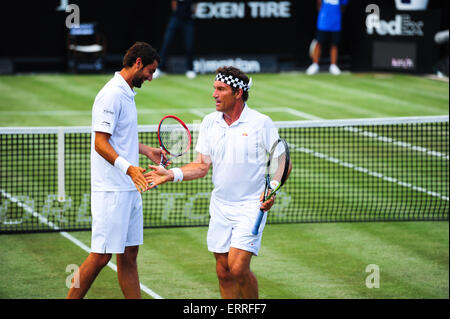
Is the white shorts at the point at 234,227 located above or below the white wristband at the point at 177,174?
below

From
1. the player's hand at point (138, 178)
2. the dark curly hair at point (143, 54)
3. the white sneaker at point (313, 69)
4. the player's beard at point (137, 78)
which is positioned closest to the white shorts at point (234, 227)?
the player's hand at point (138, 178)

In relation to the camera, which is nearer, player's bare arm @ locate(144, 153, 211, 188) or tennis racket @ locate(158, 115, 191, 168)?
player's bare arm @ locate(144, 153, 211, 188)

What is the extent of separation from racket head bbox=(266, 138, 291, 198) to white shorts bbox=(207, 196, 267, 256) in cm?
27

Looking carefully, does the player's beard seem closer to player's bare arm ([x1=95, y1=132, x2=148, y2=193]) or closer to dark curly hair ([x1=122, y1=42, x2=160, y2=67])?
dark curly hair ([x1=122, y1=42, x2=160, y2=67])

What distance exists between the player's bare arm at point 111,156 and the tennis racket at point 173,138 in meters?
0.66

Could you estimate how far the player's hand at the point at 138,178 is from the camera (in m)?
6.23

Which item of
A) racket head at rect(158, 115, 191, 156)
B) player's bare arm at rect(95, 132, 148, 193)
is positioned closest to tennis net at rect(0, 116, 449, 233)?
racket head at rect(158, 115, 191, 156)

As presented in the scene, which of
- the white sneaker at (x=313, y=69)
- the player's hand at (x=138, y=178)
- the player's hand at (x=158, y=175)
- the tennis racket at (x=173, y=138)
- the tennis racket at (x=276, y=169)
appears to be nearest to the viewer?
the player's hand at (x=138, y=178)

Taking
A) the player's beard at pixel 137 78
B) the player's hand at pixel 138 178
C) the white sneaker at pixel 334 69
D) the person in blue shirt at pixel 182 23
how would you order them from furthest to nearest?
the white sneaker at pixel 334 69
the person in blue shirt at pixel 182 23
the player's beard at pixel 137 78
the player's hand at pixel 138 178

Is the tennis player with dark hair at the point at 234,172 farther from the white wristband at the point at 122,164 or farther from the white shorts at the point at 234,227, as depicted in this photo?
the white wristband at the point at 122,164

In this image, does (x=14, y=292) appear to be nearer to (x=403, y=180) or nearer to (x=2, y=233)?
(x=2, y=233)

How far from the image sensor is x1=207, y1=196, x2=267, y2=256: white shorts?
669 cm

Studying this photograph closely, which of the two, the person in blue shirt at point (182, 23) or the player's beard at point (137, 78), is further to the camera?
the person in blue shirt at point (182, 23)
